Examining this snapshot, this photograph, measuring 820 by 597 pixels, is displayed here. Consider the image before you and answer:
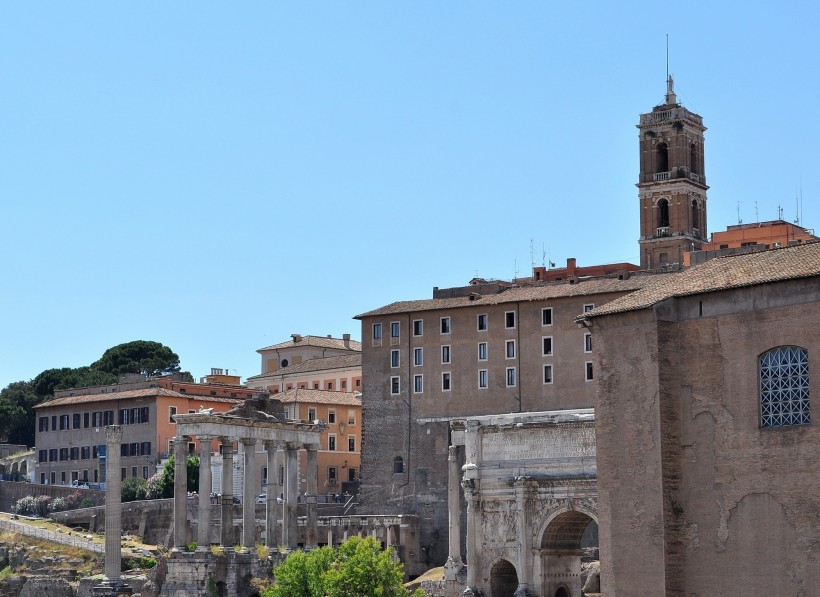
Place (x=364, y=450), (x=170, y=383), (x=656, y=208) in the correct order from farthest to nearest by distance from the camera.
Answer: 1. (x=170, y=383)
2. (x=656, y=208)
3. (x=364, y=450)

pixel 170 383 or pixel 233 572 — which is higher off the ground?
pixel 170 383

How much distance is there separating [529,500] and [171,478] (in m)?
33.2

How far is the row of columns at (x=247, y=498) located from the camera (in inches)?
2408

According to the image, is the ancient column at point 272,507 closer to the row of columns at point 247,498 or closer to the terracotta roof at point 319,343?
→ the row of columns at point 247,498

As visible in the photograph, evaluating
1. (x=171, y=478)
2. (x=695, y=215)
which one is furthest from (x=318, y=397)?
(x=695, y=215)

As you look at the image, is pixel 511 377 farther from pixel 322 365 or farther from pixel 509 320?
pixel 322 365

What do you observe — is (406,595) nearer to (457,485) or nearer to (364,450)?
(457,485)

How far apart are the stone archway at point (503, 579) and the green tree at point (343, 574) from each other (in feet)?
7.15

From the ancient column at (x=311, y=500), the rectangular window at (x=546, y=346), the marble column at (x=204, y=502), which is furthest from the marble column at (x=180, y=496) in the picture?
the rectangular window at (x=546, y=346)

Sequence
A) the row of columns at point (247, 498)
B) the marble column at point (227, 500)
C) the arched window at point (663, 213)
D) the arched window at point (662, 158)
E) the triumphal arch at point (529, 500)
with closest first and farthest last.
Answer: the triumphal arch at point (529, 500), the row of columns at point (247, 498), the marble column at point (227, 500), the arched window at point (663, 213), the arched window at point (662, 158)

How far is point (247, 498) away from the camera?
62.8 m

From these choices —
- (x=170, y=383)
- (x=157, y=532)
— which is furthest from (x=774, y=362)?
(x=170, y=383)

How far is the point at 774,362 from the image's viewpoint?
1228 inches

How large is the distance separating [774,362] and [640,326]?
9.59 ft
